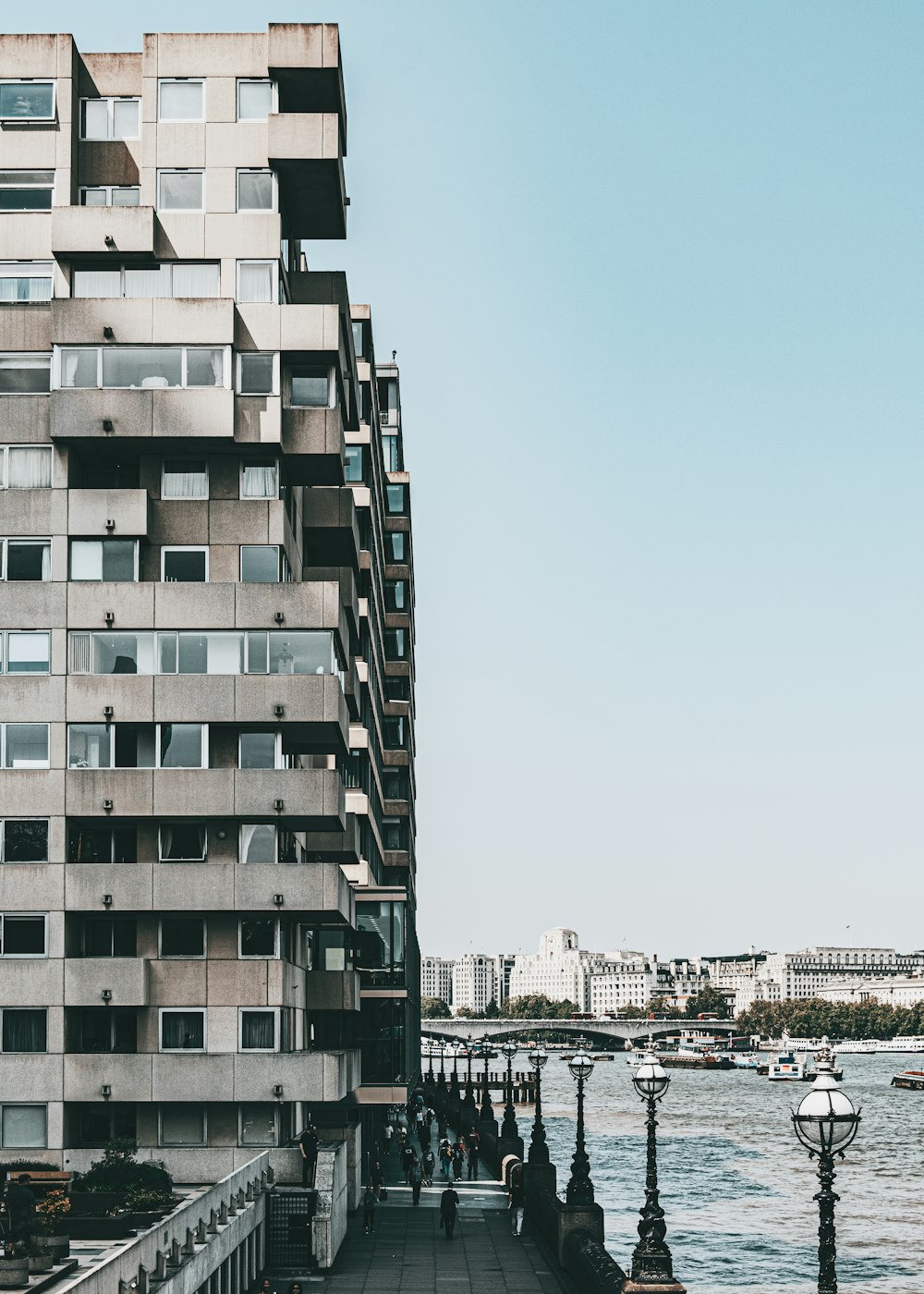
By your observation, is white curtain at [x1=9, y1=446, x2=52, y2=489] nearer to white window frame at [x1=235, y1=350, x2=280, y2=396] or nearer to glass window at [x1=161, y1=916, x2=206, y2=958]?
white window frame at [x1=235, y1=350, x2=280, y2=396]

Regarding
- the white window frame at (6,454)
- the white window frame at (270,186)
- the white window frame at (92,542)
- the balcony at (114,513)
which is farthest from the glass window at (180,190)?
the white window frame at (92,542)

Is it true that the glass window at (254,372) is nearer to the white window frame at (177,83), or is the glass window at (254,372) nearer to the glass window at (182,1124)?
the white window frame at (177,83)

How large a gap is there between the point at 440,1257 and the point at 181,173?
30.8 meters

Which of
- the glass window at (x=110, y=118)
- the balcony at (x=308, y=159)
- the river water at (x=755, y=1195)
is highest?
the glass window at (x=110, y=118)

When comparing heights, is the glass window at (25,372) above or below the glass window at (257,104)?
below

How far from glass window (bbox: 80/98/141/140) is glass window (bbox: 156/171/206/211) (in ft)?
5.29

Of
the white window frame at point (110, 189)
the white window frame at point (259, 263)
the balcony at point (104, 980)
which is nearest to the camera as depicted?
the balcony at point (104, 980)

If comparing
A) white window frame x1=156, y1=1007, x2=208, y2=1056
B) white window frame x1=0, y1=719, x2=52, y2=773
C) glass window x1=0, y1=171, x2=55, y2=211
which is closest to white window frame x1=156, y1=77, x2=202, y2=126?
glass window x1=0, y1=171, x2=55, y2=211

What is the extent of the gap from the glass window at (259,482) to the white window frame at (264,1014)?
1409 centimetres

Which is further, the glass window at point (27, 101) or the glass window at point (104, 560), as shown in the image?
the glass window at point (27, 101)

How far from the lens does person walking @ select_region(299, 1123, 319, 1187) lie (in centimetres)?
4441

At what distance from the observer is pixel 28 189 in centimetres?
4972

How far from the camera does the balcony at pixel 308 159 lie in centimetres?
4994

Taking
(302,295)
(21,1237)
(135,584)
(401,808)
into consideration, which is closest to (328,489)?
(302,295)
